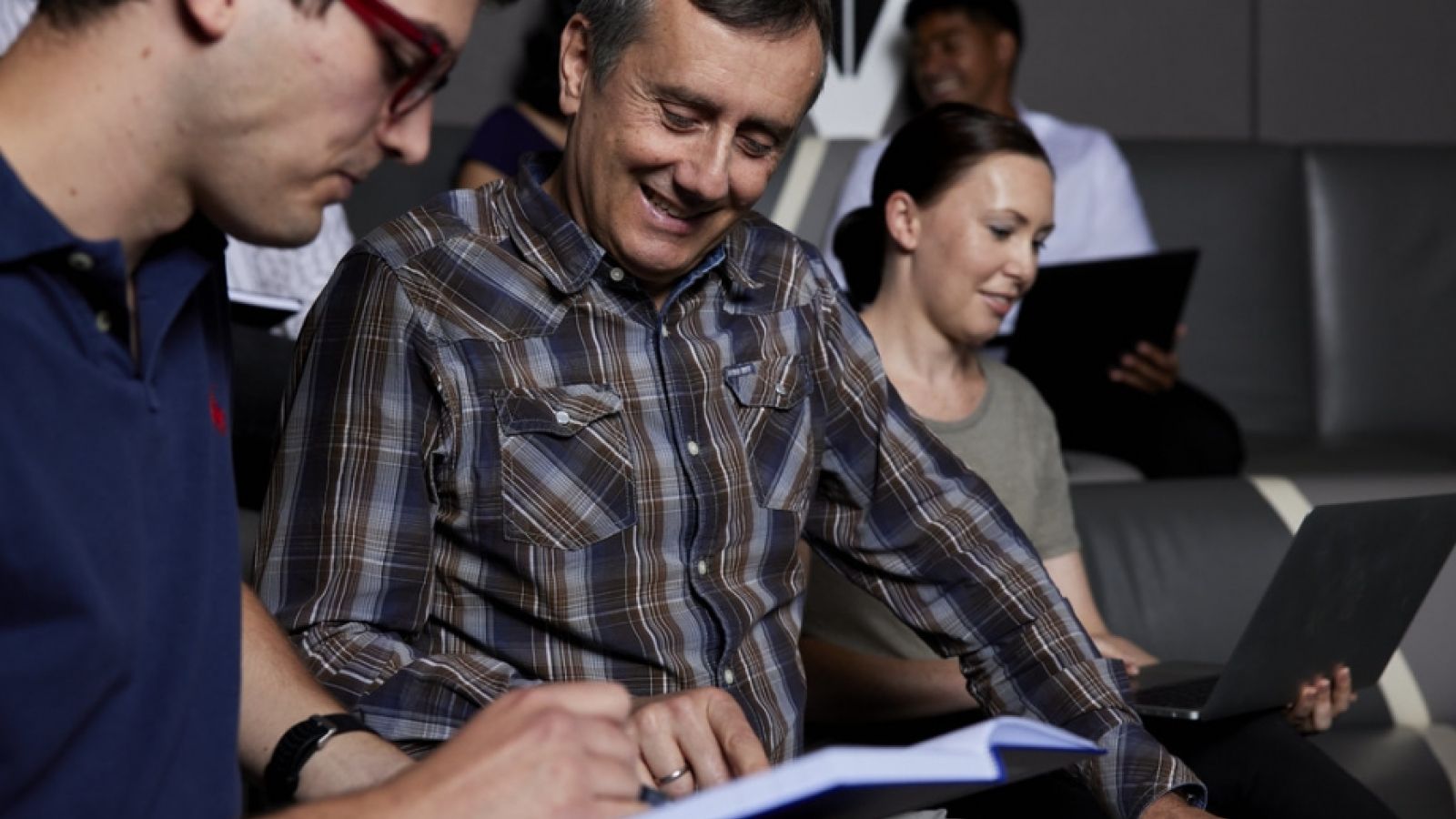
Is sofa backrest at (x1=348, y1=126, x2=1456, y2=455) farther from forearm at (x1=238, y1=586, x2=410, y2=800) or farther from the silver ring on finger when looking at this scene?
forearm at (x1=238, y1=586, x2=410, y2=800)

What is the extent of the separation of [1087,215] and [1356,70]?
3.84 ft

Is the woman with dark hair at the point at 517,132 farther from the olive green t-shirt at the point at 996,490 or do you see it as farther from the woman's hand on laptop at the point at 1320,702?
the woman's hand on laptop at the point at 1320,702

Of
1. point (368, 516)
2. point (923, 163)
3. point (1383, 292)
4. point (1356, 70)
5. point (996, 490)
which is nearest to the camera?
point (368, 516)

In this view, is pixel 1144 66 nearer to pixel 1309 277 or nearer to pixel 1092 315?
pixel 1309 277

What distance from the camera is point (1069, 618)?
1.41 m

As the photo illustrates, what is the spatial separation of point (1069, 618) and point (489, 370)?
0.51m

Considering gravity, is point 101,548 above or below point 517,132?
above

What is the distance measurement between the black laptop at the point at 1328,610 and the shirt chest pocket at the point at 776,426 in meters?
0.39

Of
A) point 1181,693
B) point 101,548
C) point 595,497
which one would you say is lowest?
point 1181,693

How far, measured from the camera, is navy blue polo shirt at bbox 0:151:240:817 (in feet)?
2.42

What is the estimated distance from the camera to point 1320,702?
5.62 feet

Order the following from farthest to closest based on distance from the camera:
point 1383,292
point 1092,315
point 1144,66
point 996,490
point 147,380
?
point 1144,66 → point 1383,292 → point 1092,315 → point 996,490 → point 147,380

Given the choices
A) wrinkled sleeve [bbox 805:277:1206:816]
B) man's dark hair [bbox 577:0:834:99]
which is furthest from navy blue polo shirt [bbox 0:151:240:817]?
wrinkled sleeve [bbox 805:277:1206:816]

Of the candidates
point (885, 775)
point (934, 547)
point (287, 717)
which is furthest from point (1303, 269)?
point (885, 775)
